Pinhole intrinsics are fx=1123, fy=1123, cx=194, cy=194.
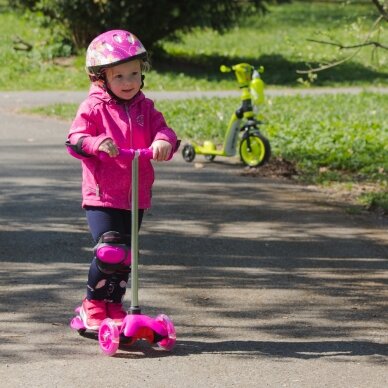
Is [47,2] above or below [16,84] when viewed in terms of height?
above

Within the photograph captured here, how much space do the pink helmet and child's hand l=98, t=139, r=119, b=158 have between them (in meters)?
0.42

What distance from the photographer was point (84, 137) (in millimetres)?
5414

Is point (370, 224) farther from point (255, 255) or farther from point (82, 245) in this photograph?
point (82, 245)

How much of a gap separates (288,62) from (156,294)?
19.3 m

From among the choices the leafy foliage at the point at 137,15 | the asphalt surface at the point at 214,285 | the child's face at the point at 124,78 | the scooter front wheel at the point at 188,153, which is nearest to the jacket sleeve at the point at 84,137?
the child's face at the point at 124,78

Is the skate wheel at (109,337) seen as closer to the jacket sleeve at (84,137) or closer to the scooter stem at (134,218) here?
the scooter stem at (134,218)

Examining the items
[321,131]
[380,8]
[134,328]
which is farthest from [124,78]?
[321,131]

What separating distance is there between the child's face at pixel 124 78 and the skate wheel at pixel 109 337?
1.13 meters

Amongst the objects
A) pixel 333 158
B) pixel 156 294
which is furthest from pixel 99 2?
pixel 156 294

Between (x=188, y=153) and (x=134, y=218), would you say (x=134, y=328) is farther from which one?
(x=188, y=153)

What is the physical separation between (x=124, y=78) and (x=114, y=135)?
0.28 metres

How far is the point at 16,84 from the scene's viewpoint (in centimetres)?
2142

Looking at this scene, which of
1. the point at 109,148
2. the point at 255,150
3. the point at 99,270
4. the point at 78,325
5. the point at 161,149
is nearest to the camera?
the point at 109,148

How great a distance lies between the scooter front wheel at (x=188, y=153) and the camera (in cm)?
1232
